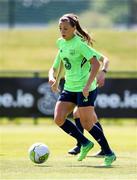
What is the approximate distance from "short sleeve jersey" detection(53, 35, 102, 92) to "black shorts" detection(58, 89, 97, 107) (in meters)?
0.06

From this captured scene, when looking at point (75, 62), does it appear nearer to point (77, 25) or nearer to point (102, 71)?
point (77, 25)

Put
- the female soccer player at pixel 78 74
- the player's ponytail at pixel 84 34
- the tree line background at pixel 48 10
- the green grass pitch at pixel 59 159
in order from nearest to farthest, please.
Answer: the green grass pitch at pixel 59 159, the female soccer player at pixel 78 74, the player's ponytail at pixel 84 34, the tree line background at pixel 48 10

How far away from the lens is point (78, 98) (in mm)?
11539

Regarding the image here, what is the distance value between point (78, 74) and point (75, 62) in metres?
0.17

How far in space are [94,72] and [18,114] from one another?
10.8 m

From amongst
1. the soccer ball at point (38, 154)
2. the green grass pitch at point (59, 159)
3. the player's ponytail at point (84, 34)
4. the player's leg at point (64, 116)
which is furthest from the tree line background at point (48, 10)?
the soccer ball at point (38, 154)

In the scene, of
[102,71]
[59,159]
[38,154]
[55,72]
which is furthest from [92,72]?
[59,159]

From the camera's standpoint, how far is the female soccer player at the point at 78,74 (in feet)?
37.2

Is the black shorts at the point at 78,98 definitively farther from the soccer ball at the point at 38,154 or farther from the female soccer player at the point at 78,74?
the soccer ball at the point at 38,154

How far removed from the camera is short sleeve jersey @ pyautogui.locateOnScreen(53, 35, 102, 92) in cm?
1142

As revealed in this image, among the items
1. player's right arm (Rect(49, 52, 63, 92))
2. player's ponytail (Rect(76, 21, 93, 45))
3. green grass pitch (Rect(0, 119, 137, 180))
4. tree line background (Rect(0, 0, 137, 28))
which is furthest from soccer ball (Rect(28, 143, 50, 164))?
tree line background (Rect(0, 0, 137, 28))

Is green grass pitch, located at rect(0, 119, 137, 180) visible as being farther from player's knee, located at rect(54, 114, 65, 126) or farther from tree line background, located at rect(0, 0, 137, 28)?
tree line background, located at rect(0, 0, 137, 28)

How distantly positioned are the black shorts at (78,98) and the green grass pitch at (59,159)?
84 cm

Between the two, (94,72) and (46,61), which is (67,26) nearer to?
(94,72)
